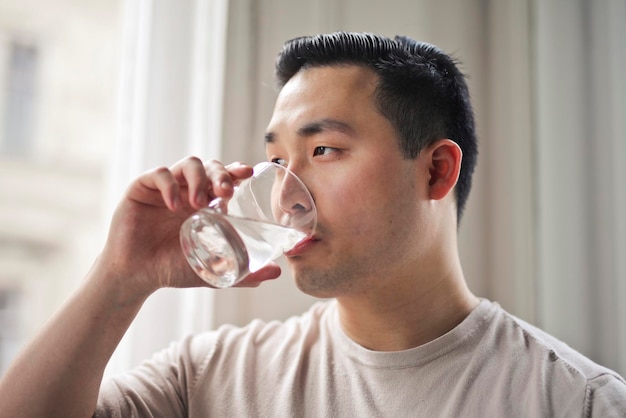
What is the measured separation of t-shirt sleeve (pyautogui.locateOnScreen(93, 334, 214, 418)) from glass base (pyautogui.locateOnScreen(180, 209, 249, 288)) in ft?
1.22

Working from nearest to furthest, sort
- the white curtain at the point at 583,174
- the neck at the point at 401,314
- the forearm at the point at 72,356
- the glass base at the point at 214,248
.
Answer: the glass base at the point at 214,248, the forearm at the point at 72,356, the neck at the point at 401,314, the white curtain at the point at 583,174

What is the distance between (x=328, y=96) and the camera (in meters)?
1.33

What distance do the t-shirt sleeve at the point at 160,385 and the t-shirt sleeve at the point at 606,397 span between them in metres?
0.76

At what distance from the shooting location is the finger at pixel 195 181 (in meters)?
1.06

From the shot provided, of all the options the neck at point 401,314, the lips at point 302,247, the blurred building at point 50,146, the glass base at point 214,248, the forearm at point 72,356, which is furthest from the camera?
the blurred building at point 50,146

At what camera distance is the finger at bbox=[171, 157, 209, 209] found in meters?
1.06

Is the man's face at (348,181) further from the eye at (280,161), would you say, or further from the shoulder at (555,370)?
the shoulder at (555,370)

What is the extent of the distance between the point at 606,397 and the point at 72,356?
0.96 m

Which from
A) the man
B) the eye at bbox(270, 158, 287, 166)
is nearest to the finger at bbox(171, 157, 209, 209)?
the man

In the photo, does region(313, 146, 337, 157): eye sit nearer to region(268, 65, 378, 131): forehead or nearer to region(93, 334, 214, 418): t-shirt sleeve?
region(268, 65, 378, 131): forehead

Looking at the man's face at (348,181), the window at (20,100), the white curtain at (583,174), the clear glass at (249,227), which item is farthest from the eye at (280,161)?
the white curtain at (583,174)

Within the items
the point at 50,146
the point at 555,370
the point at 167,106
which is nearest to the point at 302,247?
the point at 555,370

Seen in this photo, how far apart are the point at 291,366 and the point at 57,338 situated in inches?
18.6

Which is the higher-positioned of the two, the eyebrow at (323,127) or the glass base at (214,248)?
the eyebrow at (323,127)
